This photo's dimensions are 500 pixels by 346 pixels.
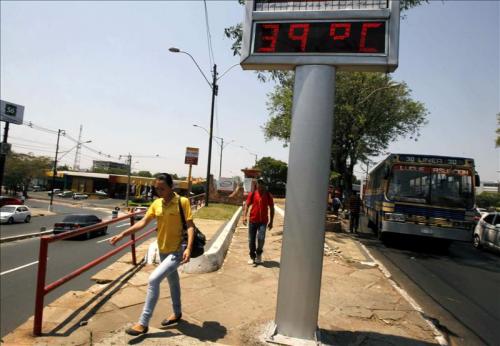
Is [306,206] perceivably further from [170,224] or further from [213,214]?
[213,214]

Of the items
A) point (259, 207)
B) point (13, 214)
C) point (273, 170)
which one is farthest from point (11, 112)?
point (273, 170)

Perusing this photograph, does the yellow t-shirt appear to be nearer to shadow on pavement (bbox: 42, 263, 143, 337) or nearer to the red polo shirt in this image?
shadow on pavement (bbox: 42, 263, 143, 337)

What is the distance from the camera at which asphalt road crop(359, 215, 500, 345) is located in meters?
5.37

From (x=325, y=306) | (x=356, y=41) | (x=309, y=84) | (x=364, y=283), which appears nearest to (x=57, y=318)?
(x=325, y=306)

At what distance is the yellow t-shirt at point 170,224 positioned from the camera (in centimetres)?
420

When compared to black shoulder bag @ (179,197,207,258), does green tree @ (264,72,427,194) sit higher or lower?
higher

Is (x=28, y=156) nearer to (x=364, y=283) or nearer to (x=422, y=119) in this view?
(x=422, y=119)

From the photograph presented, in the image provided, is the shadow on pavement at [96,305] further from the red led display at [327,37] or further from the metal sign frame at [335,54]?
the red led display at [327,37]

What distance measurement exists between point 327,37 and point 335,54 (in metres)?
0.23

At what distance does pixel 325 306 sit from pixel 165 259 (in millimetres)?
2538

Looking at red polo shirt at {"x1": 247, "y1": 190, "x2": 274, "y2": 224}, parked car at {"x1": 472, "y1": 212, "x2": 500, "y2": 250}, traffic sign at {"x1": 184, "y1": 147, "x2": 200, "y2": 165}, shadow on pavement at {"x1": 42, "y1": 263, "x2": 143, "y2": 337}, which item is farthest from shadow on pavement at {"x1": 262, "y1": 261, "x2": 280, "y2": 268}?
traffic sign at {"x1": 184, "y1": 147, "x2": 200, "y2": 165}

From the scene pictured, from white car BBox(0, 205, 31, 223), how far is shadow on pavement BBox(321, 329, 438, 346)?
36.4 metres

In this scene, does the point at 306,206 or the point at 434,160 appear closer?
the point at 306,206

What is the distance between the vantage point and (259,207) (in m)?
7.41
